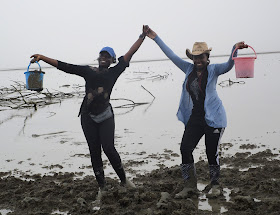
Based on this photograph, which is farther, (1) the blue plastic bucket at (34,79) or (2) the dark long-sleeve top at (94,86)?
(1) the blue plastic bucket at (34,79)

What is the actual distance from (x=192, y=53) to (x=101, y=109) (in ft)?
3.86

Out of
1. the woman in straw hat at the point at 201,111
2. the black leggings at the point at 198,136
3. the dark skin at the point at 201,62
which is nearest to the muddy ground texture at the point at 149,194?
the woman in straw hat at the point at 201,111

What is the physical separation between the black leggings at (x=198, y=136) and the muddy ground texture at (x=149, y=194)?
1.45 ft

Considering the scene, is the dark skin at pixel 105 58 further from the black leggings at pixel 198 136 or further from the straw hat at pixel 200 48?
the black leggings at pixel 198 136

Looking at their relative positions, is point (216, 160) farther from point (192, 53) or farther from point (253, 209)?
point (192, 53)

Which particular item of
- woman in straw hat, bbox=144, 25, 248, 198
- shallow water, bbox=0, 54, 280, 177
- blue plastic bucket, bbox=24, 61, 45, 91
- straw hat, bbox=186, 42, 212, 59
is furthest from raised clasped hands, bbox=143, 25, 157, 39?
shallow water, bbox=0, 54, 280, 177

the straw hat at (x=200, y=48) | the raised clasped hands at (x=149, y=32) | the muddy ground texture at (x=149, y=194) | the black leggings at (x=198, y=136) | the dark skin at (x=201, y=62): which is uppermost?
the raised clasped hands at (x=149, y=32)

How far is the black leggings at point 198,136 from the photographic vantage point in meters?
3.60

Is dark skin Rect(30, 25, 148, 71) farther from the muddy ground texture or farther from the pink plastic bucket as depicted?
the muddy ground texture

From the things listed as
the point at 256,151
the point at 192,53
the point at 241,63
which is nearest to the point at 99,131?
the point at 192,53

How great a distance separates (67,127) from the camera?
9.21m

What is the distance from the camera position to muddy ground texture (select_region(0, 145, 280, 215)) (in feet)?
10.8

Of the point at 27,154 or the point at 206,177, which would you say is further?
the point at 27,154

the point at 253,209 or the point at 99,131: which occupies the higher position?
the point at 99,131
